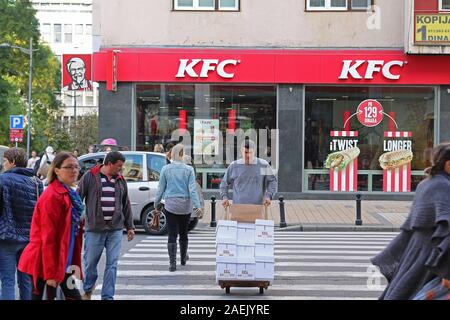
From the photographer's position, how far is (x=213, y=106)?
2361 centimetres

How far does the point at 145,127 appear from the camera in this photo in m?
23.8

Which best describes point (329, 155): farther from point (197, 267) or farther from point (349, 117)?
point (197, 267)

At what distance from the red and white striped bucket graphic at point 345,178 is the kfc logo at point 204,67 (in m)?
4.73

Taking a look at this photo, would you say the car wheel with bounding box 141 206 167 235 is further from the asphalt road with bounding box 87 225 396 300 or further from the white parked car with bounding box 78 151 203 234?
the asphalt road with bounding box 87 225 396 300

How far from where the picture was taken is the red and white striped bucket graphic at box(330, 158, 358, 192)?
23547 millimetres

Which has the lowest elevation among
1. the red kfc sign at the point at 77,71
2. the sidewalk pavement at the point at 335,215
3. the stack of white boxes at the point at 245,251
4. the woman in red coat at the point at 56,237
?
the sidewalk pavement at the point at 335,215

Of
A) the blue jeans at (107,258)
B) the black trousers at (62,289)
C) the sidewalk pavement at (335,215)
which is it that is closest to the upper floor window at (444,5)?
the sidewalk pavement at (335,215)

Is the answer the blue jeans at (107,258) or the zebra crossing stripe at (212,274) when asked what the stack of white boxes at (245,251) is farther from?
the blue jeans at (107,258)

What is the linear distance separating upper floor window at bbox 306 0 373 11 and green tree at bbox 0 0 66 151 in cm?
2634

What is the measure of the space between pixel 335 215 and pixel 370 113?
16.9 ft

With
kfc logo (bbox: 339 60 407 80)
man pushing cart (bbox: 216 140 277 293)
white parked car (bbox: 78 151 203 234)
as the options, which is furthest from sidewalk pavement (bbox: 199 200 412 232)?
man pushing cart (bbox: 216 140 277 293)

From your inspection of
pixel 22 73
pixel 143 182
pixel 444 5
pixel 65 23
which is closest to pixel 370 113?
pixel 444 5

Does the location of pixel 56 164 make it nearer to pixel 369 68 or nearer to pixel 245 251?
pixel 245 251

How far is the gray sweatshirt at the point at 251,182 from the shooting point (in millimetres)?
9852
